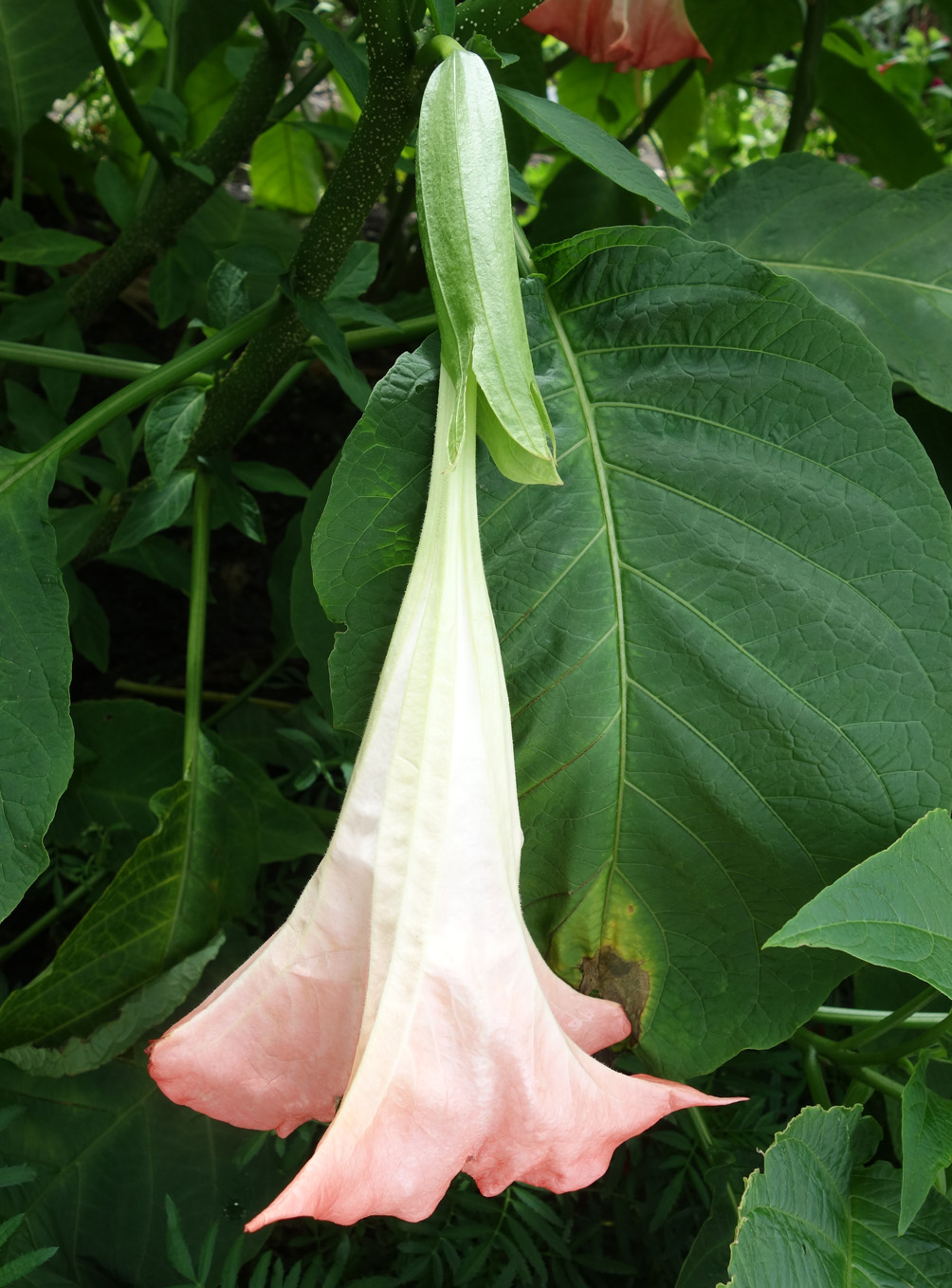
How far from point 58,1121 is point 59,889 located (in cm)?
19

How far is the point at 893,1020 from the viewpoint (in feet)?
2.19

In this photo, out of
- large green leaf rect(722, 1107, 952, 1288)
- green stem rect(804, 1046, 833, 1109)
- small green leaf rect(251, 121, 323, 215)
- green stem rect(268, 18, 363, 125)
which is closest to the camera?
large green leaf rect(722, 1107, 952, 1288)

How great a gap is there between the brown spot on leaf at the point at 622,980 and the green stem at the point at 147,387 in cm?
44

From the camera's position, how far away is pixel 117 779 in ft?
3.07

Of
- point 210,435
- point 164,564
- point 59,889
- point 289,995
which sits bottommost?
point 59,889

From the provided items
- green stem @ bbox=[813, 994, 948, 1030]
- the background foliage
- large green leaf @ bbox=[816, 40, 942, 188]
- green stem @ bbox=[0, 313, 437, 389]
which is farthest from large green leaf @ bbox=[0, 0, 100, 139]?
green stem @ bbox=[813, 994, 948, 1030]

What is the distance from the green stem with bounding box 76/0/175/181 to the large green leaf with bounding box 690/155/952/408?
1.55 feet

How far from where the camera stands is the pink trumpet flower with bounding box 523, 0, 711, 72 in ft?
2.70

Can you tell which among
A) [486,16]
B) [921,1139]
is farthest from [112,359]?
[921,1139]

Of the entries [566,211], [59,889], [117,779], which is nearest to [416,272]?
[566,211]

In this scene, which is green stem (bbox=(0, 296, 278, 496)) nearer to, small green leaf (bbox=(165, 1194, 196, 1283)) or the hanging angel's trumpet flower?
the hanging angel's trumpet flower

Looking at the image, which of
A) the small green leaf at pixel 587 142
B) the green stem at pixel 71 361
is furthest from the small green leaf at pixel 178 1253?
the small green leaf at pixel 587 142

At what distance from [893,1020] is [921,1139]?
171 mm

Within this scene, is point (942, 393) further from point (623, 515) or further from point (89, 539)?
point (89, 539)
